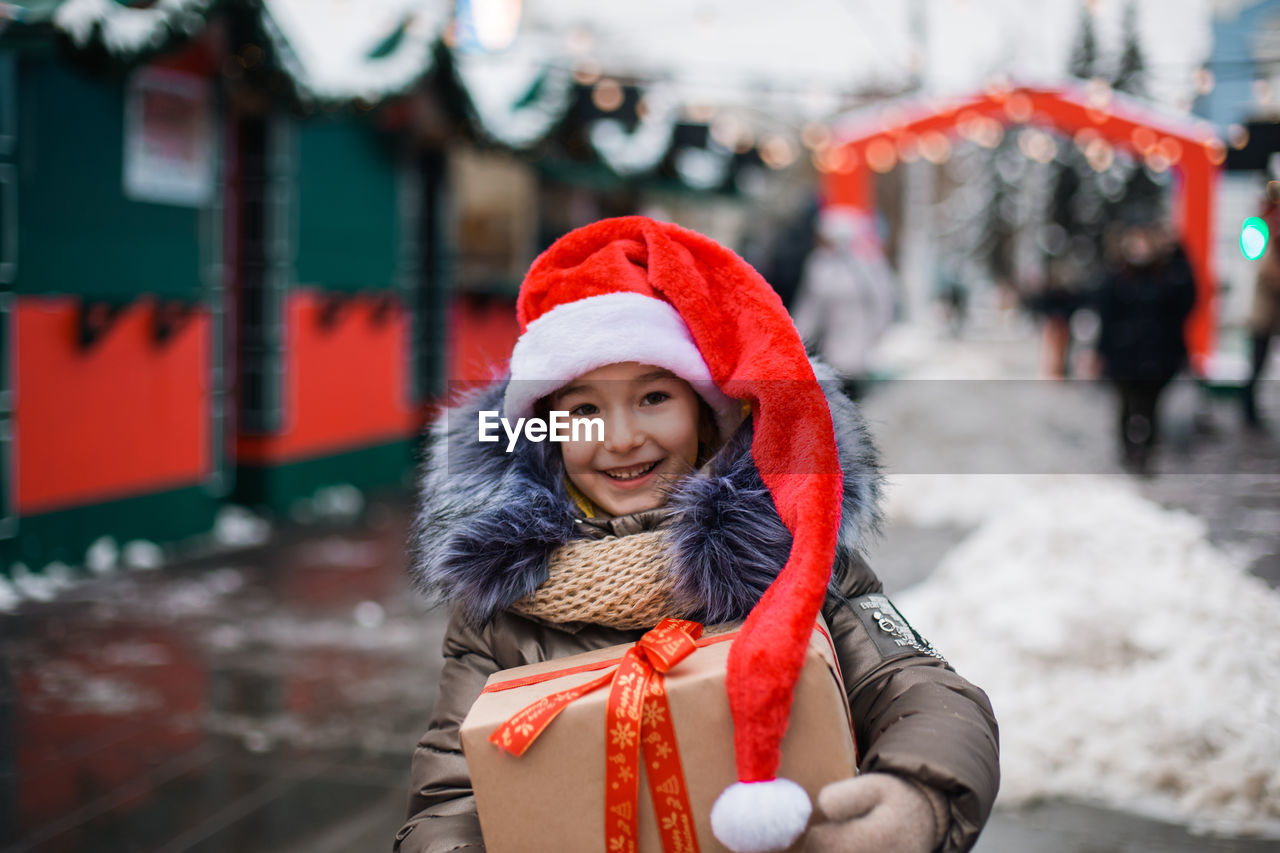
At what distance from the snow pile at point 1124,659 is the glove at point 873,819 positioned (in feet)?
6.98

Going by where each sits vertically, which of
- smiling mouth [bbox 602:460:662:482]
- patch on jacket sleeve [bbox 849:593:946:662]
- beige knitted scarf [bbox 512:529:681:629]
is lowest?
patch on jacket sleeve [bbox 849:593:946:662]

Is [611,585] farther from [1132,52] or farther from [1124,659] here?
[1132,52]

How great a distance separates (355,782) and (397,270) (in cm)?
709

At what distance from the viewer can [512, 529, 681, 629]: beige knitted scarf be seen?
1702 mm

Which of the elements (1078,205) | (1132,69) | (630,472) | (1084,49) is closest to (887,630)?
(630,472)

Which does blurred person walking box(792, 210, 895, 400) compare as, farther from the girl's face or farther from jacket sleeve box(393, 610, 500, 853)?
jacket sleeve box(393, 610, 500, 853)

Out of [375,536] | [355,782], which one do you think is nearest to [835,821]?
[355,782]

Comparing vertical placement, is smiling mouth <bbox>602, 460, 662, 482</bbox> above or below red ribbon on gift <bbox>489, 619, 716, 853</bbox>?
above

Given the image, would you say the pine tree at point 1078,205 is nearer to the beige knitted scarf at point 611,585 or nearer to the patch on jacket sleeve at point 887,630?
the patch on jacket sleeve at point 887,630

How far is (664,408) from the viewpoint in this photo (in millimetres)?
1894

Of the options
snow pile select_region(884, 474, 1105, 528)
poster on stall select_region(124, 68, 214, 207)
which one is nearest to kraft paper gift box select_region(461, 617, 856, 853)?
snow pile select_region(884, 474, 1105, 528)

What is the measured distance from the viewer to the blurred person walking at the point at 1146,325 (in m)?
8.20

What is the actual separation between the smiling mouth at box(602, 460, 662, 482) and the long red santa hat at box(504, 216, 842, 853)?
0.15 m

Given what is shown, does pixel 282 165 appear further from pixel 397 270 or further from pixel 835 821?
pixel 835 821
